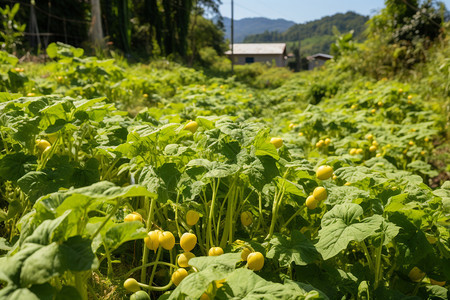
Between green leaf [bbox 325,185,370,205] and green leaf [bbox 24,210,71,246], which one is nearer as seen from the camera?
green leaf [bbox 24,210,71,246]

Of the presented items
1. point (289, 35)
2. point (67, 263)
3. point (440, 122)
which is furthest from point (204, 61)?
point (289, 35)

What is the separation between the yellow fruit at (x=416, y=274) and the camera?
134 centimetres

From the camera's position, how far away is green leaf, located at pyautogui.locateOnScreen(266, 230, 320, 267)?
1.13 m

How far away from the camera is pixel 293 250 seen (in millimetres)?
1167

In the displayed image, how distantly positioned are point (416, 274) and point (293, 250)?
1.98 ft

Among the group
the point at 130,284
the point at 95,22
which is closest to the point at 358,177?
the point at 130,284

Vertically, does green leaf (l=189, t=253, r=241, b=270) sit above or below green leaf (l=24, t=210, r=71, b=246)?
below

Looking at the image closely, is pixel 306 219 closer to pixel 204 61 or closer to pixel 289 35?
pixel 204 61

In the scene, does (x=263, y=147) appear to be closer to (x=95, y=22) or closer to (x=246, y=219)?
(x=246, y=219)

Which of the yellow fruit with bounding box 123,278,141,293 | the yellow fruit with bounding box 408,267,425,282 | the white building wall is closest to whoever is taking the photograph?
the yellow fruit with bounding box 123,278,141,293

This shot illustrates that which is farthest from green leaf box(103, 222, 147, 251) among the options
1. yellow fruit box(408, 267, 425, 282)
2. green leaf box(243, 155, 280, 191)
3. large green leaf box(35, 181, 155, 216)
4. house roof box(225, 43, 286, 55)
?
house roof box(225, 43, 286, 55)

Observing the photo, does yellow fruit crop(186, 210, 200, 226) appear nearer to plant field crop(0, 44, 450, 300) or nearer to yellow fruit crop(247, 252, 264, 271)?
plant field crop(0, 44, 450, 300)

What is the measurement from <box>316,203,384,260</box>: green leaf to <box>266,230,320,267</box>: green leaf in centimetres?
4

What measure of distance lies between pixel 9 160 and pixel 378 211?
5.22 ft
